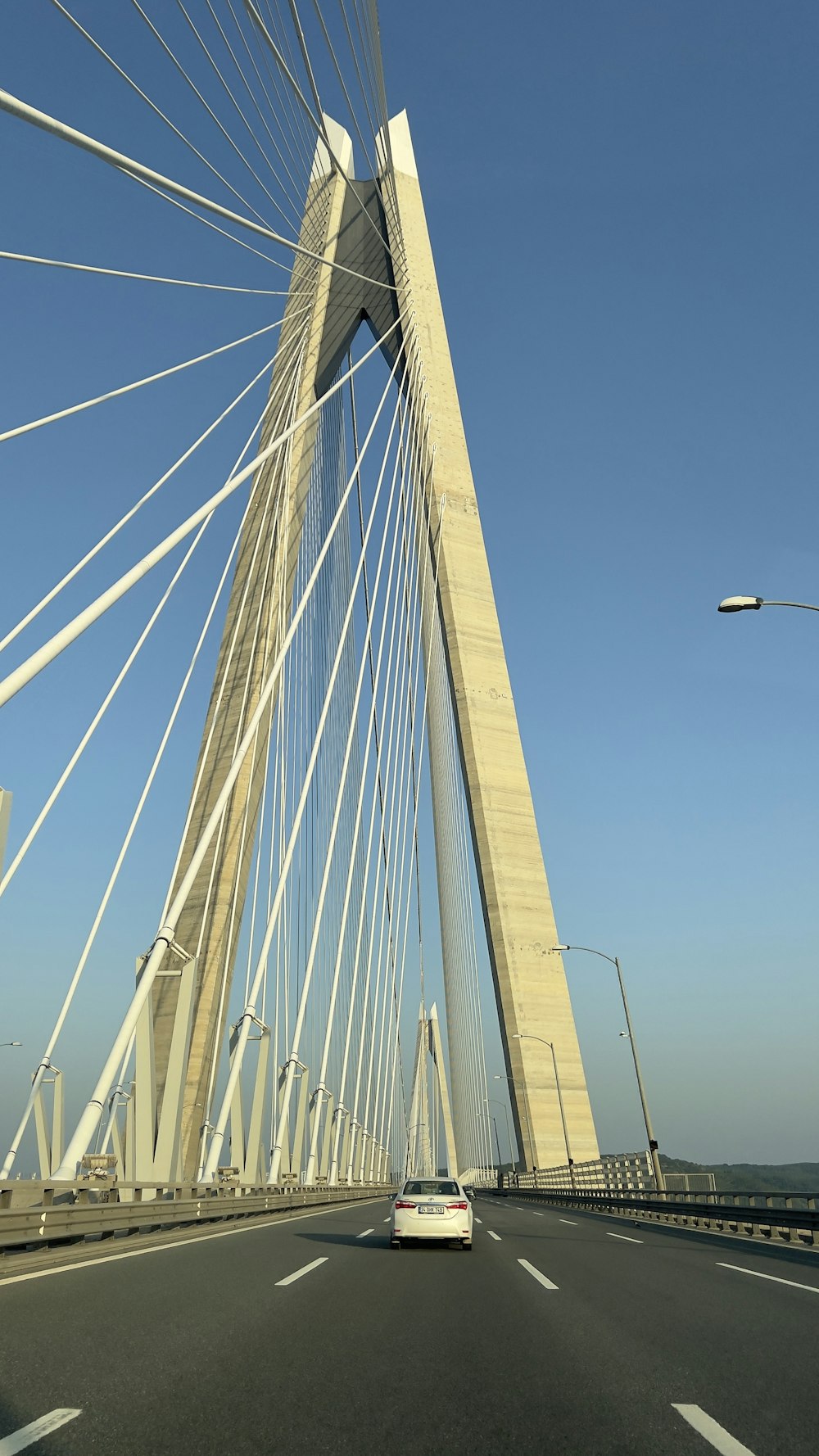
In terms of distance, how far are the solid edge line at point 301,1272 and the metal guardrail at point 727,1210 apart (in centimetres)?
838

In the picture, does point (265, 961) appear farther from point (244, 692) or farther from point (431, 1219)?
point (244, 692)

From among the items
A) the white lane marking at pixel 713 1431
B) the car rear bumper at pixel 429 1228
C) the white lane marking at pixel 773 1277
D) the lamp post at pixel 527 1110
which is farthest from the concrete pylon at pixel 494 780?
the white lane marking at pixel 713 1431

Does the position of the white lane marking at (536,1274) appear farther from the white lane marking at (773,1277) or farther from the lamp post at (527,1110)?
the lamp post at (527,1110)

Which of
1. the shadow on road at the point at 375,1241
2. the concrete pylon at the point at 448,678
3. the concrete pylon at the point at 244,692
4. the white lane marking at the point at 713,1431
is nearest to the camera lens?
the white lane marking at the point at 713,1431

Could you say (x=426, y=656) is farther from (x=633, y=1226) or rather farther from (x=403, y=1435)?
(x=403, y=1435)

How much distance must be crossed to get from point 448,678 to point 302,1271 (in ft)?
89.8

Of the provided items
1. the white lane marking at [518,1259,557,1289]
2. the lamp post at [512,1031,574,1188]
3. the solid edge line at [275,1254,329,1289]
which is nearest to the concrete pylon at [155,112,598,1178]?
the lamp post at [512,1031,574,1188]

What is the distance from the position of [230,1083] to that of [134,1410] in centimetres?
1618

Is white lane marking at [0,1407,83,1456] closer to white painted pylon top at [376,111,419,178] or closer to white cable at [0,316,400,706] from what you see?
white cable at [0,316,400,706]

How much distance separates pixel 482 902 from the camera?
33.7 m

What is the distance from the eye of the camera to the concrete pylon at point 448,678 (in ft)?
102

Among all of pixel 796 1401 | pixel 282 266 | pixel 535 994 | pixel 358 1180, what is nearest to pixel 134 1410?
pixel 796 1401

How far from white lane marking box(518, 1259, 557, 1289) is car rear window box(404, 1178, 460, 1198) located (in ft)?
7.54

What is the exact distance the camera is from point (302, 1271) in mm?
10234
